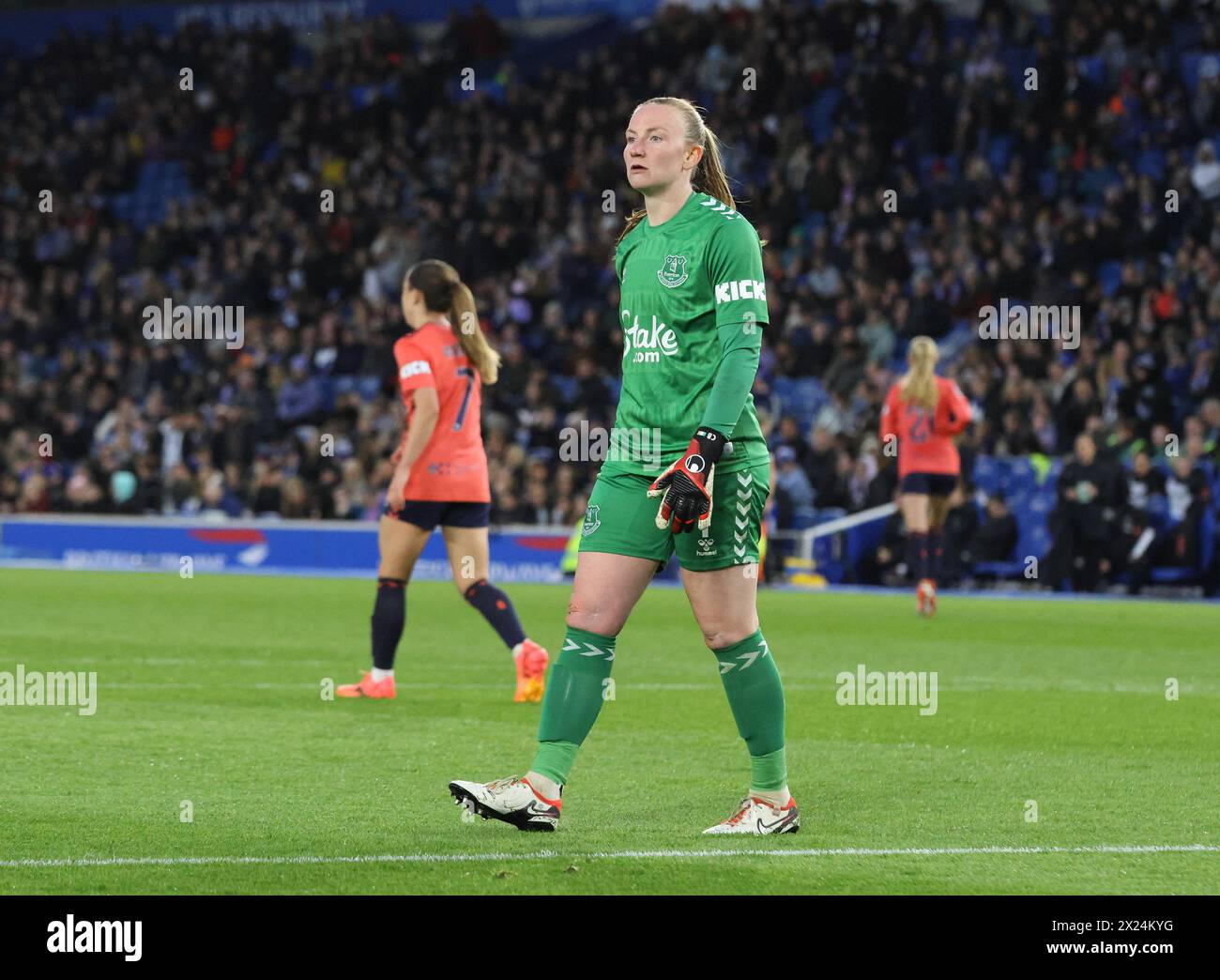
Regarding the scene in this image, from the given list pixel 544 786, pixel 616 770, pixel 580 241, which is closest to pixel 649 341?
pixel 544 786

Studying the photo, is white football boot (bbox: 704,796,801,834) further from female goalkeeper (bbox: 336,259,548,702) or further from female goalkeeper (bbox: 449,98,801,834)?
female goalkeeper (bbox: 336,259,548,702)

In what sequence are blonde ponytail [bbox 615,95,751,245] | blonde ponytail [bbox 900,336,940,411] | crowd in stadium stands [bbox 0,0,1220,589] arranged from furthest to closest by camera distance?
crowd in stadium stands [bbox 0,0,1220,589] < blonde ponytail [bbox 900,336,940,411] < blonde ponytail [bbox 615,95,751,245]

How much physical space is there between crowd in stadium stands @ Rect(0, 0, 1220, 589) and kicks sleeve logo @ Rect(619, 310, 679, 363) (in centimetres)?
1594

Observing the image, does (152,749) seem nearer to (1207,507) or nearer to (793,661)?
(793,661)

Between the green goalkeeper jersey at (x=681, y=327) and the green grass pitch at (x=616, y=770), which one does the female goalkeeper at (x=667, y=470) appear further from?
the green grass pitch at (x=616, y=770)

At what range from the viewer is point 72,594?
19078 mm

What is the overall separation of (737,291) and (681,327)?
27 cm

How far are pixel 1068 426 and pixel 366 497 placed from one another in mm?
9267

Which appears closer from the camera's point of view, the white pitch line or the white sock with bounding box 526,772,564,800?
the white pitch line

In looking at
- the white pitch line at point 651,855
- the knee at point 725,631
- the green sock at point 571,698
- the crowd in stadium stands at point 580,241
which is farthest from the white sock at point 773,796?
the crowd in stadium stands at point 580,241

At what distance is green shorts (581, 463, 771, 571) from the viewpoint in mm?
6070

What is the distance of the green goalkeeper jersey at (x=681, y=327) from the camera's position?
19.8ft

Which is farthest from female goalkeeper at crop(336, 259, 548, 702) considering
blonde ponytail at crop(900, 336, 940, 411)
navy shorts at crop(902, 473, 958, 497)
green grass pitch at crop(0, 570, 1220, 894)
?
navy shorts at crop(902, 473, 958, 497)

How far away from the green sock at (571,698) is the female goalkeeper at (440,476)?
4.03 m
